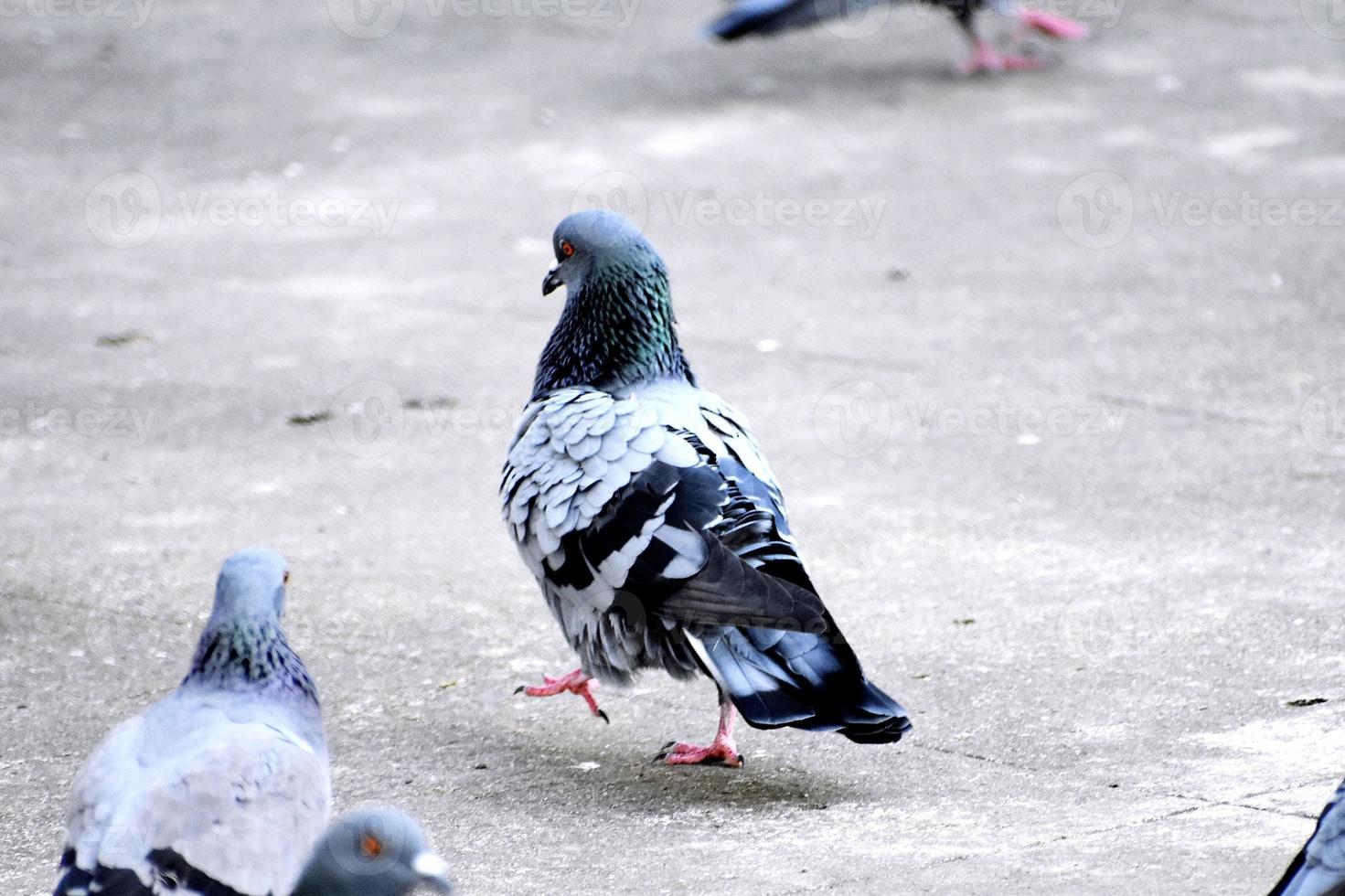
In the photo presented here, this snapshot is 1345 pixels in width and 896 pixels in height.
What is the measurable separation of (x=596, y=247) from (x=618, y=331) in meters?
0.26

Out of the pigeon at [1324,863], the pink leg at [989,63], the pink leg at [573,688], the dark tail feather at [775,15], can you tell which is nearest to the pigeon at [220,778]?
the pink leg at [573,688]

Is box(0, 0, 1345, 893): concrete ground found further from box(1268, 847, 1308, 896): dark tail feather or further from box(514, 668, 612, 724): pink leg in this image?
box(1268, 847, 1308, 896): dark tail feather

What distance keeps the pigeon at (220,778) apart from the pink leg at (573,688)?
1.30 metres

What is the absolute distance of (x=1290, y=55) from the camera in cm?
1173

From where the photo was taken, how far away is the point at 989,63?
11594mm

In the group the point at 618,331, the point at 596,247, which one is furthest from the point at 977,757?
the point at 596,247

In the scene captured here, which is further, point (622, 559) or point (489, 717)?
point (489, 717)

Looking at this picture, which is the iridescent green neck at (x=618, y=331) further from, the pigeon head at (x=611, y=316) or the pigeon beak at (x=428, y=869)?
the pigeon beak at (x=428, y=869)

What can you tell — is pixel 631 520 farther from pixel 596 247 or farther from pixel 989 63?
pixel 989 63

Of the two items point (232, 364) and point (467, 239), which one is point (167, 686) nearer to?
point (232, 364)

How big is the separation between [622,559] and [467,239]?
17.1ft

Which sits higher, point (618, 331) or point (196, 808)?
point (618, 331)

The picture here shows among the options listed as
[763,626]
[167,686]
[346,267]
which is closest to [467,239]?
[346,267]

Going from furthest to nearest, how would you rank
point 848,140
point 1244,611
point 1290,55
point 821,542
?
point 1290,55 < point 848,140 < point 821,542 < point 1244,611
